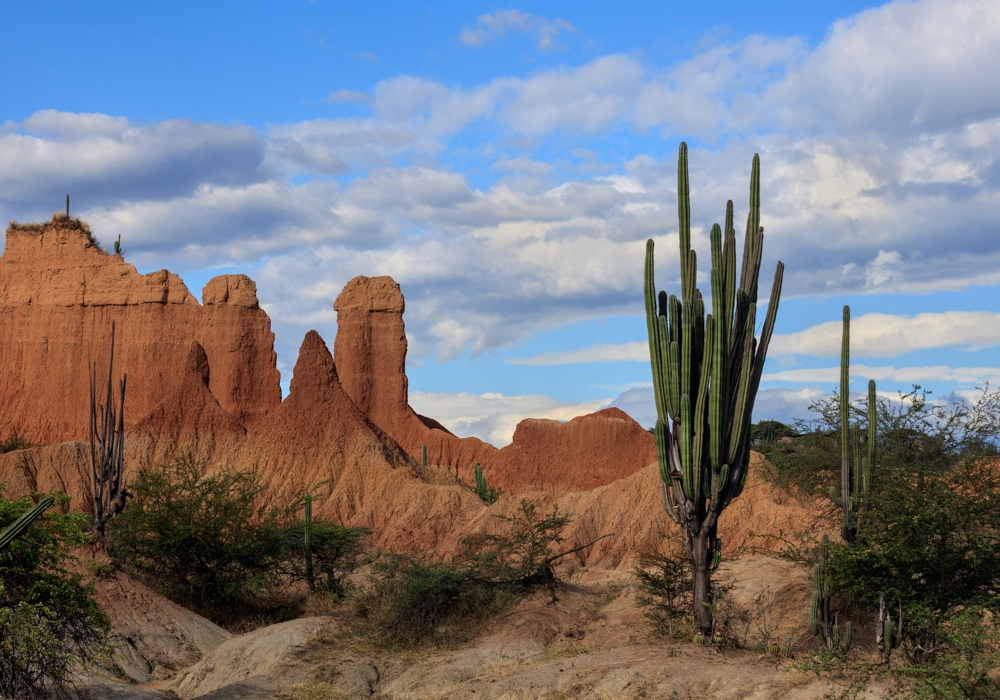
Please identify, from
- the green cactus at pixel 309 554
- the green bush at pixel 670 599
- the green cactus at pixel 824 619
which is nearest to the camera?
the green cactus at pixel 824 619

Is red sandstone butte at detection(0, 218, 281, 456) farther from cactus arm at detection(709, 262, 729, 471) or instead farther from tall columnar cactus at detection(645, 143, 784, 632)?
cactus arm at detection(709, 262, 729, 471)

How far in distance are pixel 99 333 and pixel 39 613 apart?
44110mm

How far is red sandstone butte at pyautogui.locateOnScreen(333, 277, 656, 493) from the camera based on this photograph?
1946 inches

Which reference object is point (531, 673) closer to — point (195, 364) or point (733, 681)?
point (733, 681)

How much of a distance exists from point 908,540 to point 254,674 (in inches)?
A: 470

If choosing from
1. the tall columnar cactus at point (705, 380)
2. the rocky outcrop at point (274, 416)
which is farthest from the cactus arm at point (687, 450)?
the rocky outcrop at point (274, 416)

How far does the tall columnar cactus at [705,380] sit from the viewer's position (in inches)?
629

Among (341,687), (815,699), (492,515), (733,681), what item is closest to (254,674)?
(341,687)

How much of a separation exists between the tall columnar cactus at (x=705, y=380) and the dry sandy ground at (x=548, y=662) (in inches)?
75.6

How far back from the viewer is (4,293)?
56.3 m

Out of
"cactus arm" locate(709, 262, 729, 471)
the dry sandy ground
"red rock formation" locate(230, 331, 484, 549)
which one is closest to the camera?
the dry sandy ground

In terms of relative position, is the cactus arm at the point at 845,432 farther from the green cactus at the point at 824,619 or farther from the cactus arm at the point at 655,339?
the cactus arm at the point at 655,339

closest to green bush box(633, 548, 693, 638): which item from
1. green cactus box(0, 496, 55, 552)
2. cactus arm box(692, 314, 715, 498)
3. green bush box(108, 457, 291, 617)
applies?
cactus arm box(692, 314, 715, 498)

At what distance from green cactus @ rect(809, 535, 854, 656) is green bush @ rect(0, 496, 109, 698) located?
11.3 metres
